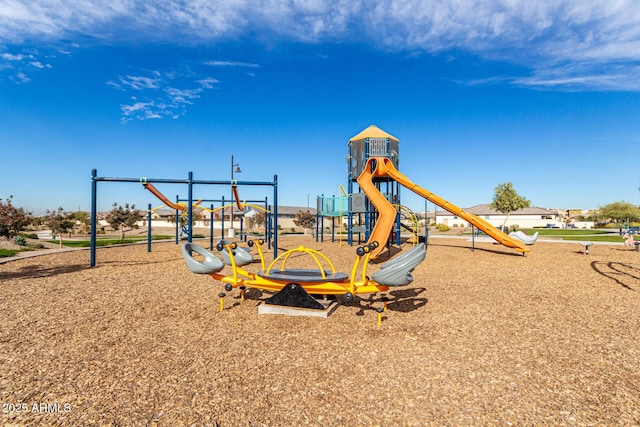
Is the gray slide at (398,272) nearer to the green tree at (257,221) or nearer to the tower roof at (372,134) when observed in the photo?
the tower roof at (372,134)

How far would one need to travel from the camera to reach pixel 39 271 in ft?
Result: 34.6

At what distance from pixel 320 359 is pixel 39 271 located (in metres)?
10.8

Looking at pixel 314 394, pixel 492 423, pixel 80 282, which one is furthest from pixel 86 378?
pixel 80 282

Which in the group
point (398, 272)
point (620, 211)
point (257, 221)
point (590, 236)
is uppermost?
point (620, 211)

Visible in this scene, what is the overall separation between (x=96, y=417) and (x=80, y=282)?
24.1 ft

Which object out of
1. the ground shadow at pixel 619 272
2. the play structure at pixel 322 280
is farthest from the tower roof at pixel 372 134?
the play structure at pixel 322 280

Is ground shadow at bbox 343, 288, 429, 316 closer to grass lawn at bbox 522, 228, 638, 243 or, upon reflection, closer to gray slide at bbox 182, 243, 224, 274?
gray slide at bbox 182, 243, 224, 274

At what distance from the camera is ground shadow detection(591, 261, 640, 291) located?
938 cm

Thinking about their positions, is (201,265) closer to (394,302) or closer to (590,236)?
(394,302)

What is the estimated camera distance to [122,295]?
303 inches

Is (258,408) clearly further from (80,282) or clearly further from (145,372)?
(80,282)

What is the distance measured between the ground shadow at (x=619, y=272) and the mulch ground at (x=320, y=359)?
1609 mm

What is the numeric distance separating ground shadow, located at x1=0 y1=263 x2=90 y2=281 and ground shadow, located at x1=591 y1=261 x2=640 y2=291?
16.1m

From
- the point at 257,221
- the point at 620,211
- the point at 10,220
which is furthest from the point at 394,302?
the point at 620,211
